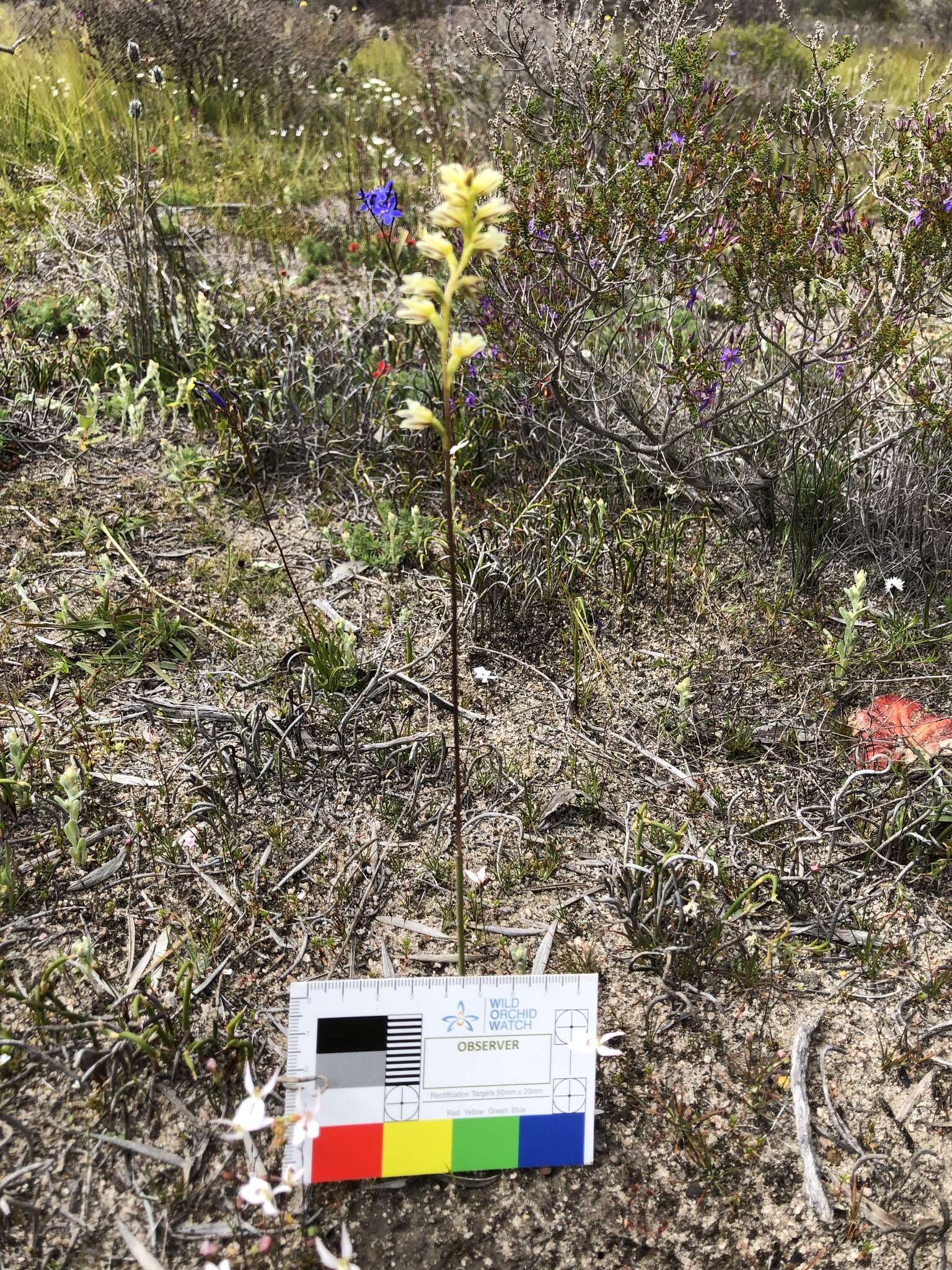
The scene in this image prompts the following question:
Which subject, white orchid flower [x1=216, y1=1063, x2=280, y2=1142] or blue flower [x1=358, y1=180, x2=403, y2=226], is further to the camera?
blue flower [x1=358, y1=180, x2=403, y2=226]

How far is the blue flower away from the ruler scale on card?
276 centimetres

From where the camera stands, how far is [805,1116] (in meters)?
1.63

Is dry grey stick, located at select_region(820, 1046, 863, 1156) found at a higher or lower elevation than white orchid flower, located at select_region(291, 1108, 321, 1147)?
lower

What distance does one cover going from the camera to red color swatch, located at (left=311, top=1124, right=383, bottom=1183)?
147cm

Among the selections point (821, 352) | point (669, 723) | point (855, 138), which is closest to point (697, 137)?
point (855, 138)

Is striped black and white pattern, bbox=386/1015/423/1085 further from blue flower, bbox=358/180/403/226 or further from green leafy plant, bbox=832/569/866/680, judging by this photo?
blue flower, bbox=358/180/403/226

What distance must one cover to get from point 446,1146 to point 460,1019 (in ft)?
0.69

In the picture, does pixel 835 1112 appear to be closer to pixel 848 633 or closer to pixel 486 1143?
pixel 486 1143

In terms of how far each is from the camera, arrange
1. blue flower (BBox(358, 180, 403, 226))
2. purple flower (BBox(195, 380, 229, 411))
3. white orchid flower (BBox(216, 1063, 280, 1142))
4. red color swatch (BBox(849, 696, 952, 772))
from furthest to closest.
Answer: blue flower (BBox(358, 180, 403, 226)) < purple flower (BBox(195, 380, 229, 411)) < red color swatch (BBox(849, 696, 952, 772)) < white orchid flower (BBox(216, 1063, 280, 1142))

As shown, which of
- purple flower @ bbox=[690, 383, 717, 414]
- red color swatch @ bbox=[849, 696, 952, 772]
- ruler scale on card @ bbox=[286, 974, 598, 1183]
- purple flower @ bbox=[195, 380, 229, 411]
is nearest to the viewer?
ruler scale on card @ bbox=[286, 974, 598, 1183]

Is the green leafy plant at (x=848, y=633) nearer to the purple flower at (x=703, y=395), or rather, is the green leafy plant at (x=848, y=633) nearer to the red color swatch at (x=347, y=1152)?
the purple flower at (x=703, y=395)

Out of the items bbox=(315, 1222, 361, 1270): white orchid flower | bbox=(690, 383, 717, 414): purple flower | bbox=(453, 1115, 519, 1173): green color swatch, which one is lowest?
bbox=(453, 1115, 519, 1173): green color swatch

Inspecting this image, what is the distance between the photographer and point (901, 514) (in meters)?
2.92

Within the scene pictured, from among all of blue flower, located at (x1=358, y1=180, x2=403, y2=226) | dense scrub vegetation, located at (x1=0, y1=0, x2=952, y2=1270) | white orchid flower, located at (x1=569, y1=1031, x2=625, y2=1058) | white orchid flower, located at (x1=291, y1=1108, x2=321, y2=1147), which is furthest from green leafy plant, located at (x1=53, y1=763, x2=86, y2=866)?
blue flower, located at (x1=358, y1=180, x2=403, y2=226)
